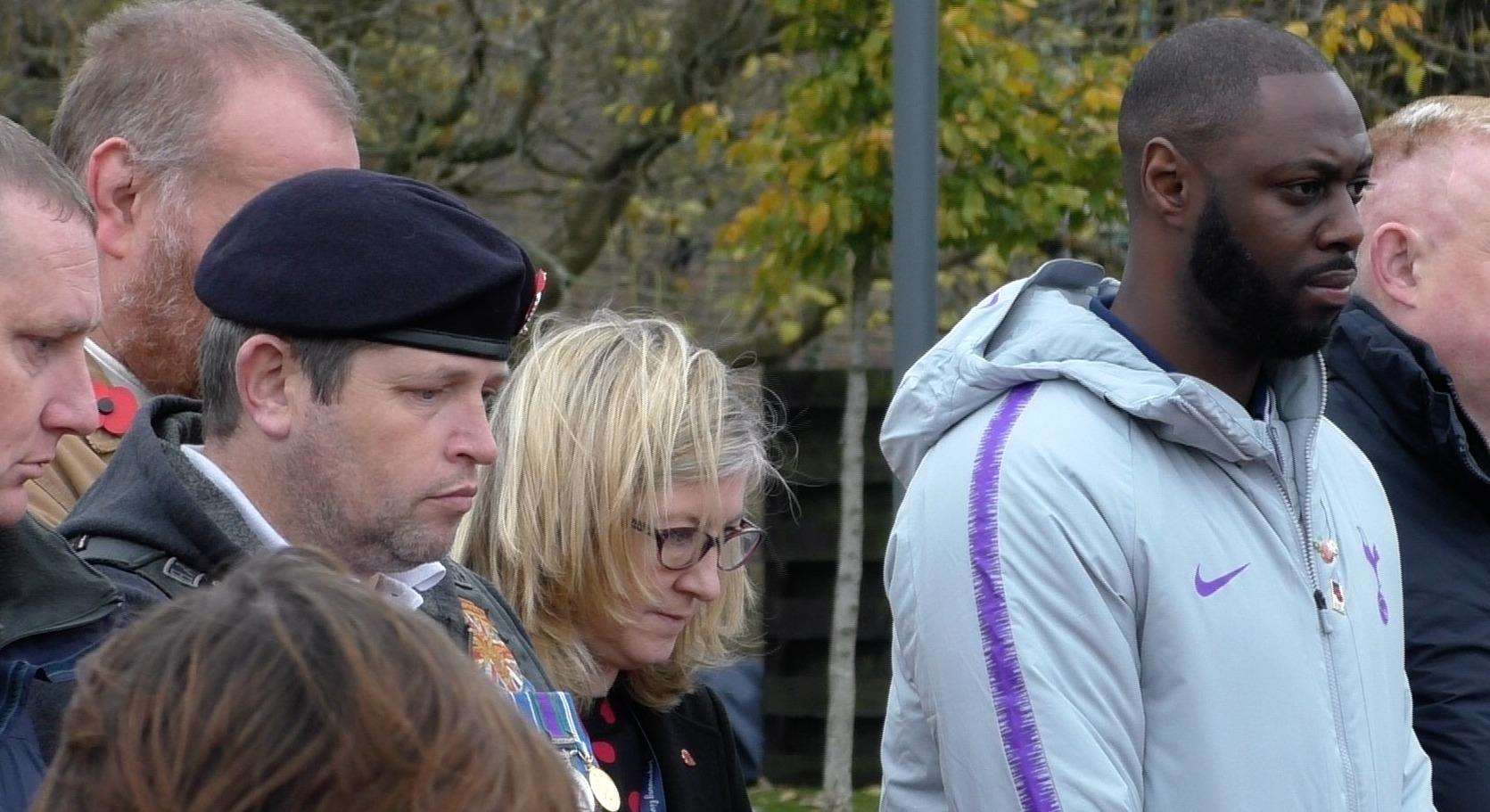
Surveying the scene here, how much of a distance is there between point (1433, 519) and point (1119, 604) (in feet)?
3.49

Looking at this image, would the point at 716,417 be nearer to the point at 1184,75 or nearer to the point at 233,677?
the point at 1184,75

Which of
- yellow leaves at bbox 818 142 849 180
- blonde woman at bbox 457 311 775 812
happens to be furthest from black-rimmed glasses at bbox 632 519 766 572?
yellow leaves at bbox 818 142 849 180

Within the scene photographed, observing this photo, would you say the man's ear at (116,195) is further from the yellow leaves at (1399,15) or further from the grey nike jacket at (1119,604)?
the yellow leaves at (1399,15)

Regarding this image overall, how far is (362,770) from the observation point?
98 cm

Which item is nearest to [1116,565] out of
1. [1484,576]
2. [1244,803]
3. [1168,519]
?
[1168,519]

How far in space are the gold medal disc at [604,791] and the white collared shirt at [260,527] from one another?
30 centimetres

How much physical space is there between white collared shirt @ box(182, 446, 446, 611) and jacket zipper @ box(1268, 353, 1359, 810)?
1091mm

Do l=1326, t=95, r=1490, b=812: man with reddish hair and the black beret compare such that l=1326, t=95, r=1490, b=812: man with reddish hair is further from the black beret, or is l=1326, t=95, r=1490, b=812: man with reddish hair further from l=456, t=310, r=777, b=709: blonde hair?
the black beret

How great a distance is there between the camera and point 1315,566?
2.28 meters

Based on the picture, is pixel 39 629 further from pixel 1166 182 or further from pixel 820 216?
pixel 820 216

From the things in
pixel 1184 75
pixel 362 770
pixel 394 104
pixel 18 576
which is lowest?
pixel 394 104

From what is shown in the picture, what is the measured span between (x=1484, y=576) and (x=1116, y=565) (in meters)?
1.05

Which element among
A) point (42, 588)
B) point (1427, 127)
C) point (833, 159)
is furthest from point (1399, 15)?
point (42, 588)

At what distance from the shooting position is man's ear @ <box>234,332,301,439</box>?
1.89m
